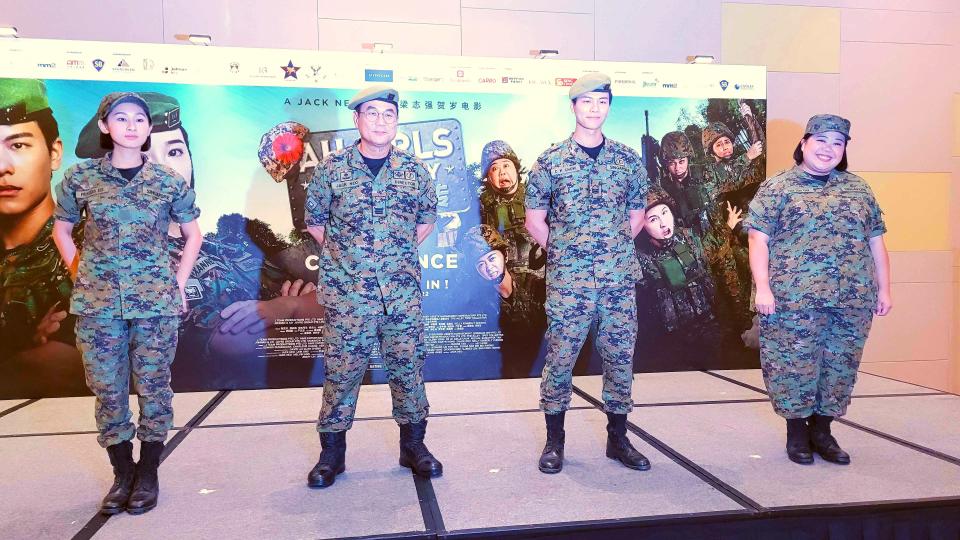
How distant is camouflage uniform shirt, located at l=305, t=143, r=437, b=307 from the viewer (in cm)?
269

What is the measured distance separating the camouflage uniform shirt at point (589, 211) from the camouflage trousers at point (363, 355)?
67 centimetres

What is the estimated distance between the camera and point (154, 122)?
14.0ft

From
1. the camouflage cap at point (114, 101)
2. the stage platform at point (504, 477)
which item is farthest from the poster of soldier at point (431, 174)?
the camouflage cap at point (114, 101)

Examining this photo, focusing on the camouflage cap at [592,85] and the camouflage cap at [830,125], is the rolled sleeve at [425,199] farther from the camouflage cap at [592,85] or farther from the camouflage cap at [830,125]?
the camouflage cap at [830,125]

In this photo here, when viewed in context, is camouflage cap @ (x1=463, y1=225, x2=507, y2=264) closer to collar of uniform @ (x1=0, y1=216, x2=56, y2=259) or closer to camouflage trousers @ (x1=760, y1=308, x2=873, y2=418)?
camouflage trousers @ (x1=760, y1=308, x2=873, y2=418)

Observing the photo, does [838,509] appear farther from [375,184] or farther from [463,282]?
[463,282]

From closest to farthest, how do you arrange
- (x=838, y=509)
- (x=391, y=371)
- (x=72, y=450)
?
(x=838, y=509) < (x=391, y=371) < (x=72, y=450)

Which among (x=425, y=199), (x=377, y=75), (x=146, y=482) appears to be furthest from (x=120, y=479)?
(x=377, y=75)

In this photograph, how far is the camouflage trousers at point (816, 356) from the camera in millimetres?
2924

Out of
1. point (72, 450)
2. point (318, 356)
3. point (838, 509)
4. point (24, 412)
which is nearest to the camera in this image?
point (838, 509)

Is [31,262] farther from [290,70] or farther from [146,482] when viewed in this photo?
[146,482]

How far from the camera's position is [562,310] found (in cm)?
285

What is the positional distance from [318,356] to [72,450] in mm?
1597

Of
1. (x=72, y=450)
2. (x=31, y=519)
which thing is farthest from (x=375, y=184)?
(x=72, y=450)
